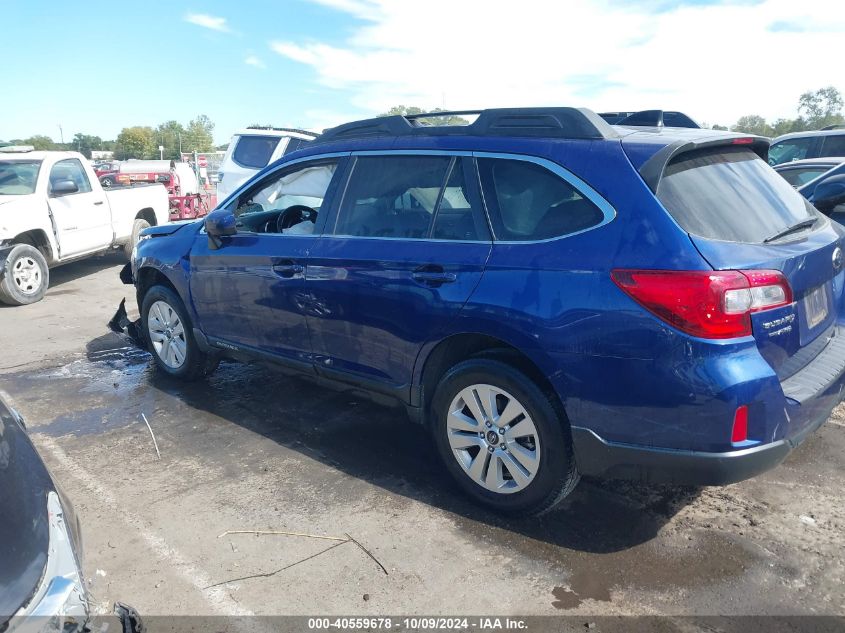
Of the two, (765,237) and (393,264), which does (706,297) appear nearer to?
(765,237)

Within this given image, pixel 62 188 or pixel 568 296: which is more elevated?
pixel 62 188

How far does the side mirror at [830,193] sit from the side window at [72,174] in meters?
9.26

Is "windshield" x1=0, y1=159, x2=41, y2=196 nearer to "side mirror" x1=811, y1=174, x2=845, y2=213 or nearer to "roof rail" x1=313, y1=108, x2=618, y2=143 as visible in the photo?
"roof rail" x1=313, y1=108, x2=618, y2=143

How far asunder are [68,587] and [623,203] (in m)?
2.48

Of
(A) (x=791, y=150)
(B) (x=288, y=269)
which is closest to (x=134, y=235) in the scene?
(B) (x=288, y=269)

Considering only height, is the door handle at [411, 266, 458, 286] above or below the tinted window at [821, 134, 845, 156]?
below

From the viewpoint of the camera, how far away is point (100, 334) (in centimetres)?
733

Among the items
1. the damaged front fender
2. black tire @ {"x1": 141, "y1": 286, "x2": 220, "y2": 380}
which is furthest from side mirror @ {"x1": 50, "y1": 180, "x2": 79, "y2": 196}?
black tire @ {"x1": 141, "y1": 286, "x2": 220, "y2": 380}

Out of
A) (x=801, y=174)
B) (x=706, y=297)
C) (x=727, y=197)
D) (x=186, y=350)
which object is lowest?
(x=186, y=350)

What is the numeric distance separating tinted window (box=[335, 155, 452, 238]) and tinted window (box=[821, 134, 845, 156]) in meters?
9.43

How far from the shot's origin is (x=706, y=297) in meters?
2.69

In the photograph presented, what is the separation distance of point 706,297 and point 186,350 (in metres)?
4.06

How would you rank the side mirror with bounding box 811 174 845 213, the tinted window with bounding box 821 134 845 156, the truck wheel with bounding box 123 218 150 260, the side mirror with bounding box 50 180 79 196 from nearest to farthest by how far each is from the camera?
the side mirror with bounding box 811 174 845 213 → the side mirror with bounding box 50 180 79 196 → the tinted window with bounding box 821 134 845 156 → the truck wheel with bounding box 123 218 150 260

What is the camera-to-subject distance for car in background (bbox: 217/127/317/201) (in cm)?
1090
